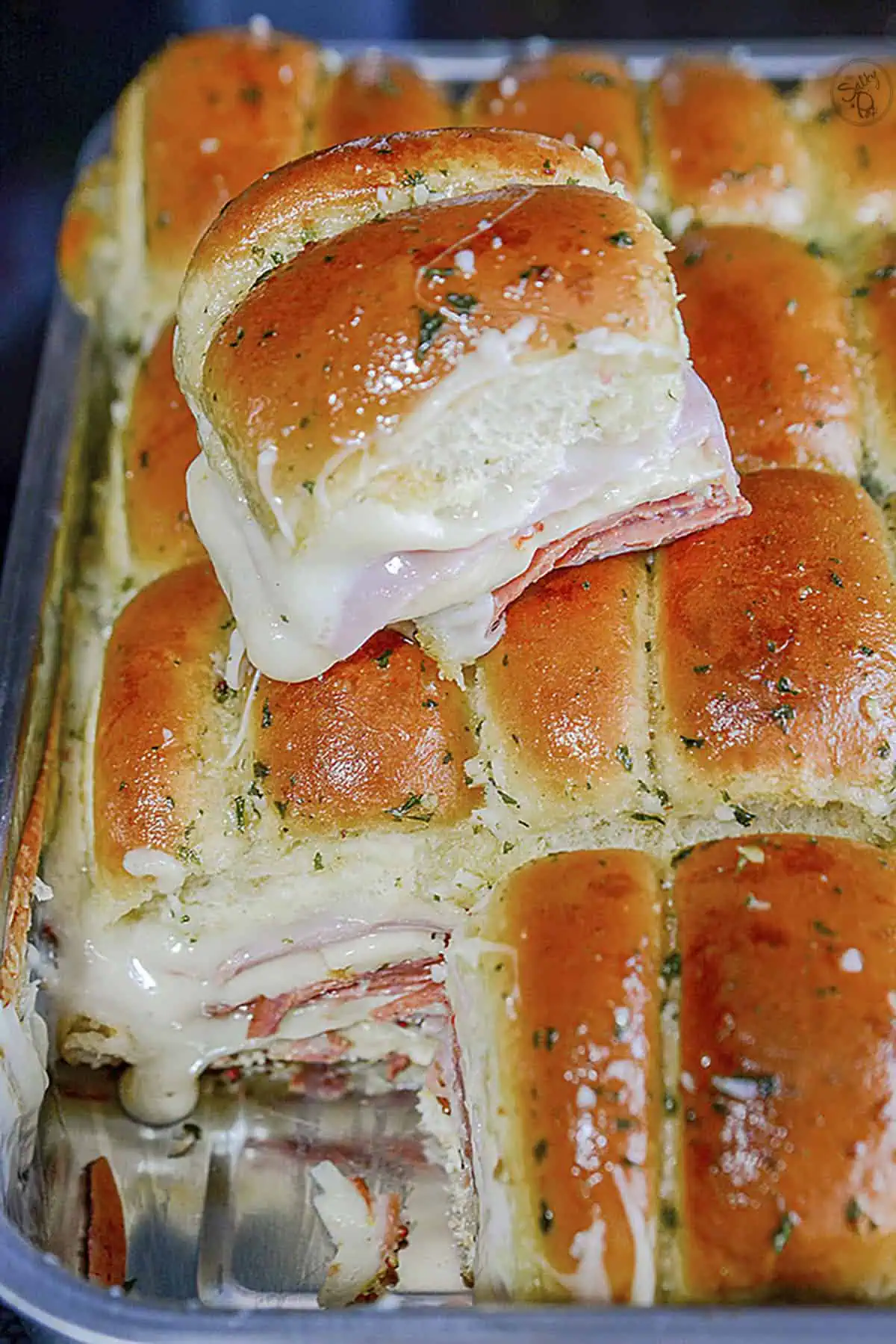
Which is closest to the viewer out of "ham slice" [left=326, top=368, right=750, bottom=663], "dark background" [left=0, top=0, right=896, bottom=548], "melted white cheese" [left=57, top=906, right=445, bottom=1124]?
"ham slice" [left=326, top=368, right=750, bottom=663]

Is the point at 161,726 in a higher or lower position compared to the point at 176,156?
lower

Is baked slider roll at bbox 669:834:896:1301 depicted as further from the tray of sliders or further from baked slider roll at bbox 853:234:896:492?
baked slider roll at bbox 853:234:896:492

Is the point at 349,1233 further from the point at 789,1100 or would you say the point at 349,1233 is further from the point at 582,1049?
the point at 789,1100

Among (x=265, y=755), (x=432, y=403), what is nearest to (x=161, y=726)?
(x=265, y=755)

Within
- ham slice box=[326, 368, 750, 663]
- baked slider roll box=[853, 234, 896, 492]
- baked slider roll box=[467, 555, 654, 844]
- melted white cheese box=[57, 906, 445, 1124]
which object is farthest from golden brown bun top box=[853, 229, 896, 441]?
melted white cheese box=[57, 906, 445, 1124]

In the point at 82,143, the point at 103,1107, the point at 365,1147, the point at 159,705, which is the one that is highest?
the point at 82,143

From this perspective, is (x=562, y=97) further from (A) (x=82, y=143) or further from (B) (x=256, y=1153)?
(B) (x=256, y=1153)

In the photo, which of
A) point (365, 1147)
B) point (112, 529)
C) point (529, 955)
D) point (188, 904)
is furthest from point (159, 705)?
point (365, 1147)
